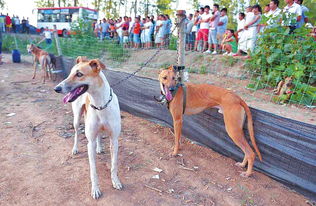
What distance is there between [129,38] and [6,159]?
32.6 feet

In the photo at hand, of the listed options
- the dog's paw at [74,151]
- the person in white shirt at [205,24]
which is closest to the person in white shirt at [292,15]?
the person in white shirt at [205,24]

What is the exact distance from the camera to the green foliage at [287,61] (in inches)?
206

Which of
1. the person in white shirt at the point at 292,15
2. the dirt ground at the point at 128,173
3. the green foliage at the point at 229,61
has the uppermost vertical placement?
the person in white shirt at the point at 292,15

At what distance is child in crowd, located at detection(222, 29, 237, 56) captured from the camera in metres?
7.81

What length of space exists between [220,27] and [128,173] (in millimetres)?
6959

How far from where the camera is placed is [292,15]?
5.48 m

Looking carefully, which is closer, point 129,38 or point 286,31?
point 286,31

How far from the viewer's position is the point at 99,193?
2.55 metres

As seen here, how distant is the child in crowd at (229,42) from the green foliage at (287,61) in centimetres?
178

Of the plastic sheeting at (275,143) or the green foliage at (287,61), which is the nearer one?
the plastic sheeting at (275,143)

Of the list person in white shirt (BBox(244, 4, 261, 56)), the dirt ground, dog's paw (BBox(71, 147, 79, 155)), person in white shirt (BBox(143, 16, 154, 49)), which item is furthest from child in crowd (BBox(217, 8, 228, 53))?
dog's paw (BBox(71, 147, 79, 155))

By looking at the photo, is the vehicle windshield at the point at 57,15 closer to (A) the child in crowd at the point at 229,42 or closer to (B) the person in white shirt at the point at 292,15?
(A) the child in crowd at the point at 229,42

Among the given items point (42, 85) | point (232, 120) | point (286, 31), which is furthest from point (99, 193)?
point (42, 85)

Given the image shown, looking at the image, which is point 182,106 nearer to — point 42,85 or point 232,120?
point 232,120
